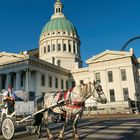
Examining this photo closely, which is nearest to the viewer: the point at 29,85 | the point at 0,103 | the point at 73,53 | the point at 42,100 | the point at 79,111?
the point at 79,111

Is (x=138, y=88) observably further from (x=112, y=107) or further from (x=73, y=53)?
(x=73, y=53)

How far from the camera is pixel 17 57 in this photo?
4997cm

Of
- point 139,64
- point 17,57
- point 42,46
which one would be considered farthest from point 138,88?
point 42,46

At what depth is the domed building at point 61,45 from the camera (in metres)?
71.9

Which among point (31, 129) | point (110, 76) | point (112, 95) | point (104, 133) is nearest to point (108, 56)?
point (110, 76)

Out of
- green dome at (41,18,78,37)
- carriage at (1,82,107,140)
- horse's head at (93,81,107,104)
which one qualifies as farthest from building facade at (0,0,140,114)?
horse's head at (93,81,107,104)

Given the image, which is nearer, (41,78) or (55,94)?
(55,94)

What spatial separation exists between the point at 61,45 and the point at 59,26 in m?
8.02

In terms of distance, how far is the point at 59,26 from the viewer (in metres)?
77.9

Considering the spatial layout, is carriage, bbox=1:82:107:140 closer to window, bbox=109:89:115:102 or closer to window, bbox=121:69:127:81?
window, bbox=109:89:115:102

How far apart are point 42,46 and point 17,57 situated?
94.6 feet

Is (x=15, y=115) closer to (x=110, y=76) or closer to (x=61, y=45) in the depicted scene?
(x=110, y=76)

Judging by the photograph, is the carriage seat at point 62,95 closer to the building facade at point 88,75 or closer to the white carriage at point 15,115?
the white carriage at point 15,115

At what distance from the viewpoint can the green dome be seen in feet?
254
